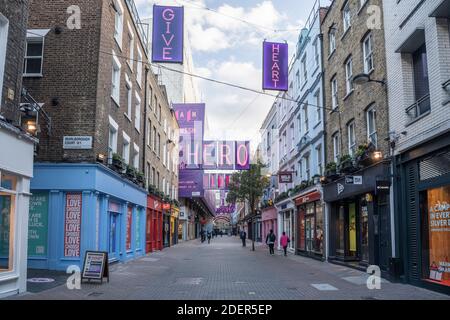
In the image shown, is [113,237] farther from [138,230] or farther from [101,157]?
[138,230]

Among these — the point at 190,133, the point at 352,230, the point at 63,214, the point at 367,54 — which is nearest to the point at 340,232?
the point at 352,230

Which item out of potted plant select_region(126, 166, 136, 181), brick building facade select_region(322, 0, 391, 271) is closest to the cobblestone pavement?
brick building facade select_region(322, 0, 391, 271)

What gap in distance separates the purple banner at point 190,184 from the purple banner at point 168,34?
3077 cm

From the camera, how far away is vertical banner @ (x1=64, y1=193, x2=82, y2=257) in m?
17.0

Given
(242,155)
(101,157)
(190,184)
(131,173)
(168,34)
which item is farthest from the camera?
(190,184)

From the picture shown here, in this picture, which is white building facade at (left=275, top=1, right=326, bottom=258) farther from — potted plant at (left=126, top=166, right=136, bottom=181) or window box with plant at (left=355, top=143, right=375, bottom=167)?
potted plant at (left=126, top=166, right=136, bottom=181)

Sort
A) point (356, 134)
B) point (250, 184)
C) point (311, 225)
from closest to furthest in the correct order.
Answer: point (356, 134) → point (311, 225) → point (250, 184)

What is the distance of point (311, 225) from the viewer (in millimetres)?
26188

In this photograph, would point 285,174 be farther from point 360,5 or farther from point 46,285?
point 46,285

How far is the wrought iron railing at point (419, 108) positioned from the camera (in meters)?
13.0

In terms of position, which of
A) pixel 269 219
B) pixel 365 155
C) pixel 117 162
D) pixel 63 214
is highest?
pixel 117 162

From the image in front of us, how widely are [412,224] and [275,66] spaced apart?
28.0ft

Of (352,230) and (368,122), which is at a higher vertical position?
Answer: (368,122)

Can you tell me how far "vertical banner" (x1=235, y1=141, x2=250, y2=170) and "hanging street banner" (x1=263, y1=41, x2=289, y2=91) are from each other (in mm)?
20786
